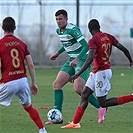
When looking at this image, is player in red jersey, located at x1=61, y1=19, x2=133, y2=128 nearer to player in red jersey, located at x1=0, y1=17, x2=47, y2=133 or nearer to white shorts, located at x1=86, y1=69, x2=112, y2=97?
white shorts, located at x1=86, y1=69, x2=112, y2=97

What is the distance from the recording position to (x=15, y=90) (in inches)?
366

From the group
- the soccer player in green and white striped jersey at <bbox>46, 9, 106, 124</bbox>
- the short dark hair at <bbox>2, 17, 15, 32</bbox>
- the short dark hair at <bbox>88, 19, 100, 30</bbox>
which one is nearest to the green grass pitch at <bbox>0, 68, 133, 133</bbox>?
the soccer player in green and white striped jersey at <bbox>46, 9, 106, 124</bbox>

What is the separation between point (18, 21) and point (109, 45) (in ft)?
83.6

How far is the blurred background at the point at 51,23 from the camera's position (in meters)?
35.4

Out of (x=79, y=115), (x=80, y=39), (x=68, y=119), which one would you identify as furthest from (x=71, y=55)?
(x=79, y=115)

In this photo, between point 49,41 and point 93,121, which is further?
point 49,41

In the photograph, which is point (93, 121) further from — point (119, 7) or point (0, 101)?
point (119, 7)

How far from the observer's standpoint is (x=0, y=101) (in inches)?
373

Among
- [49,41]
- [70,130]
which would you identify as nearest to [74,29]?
[70,130]

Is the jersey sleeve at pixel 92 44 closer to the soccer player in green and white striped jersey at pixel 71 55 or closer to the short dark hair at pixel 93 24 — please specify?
the short dark hair at pixel 93 24

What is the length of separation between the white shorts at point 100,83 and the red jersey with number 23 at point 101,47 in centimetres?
9

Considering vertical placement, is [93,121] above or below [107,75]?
below

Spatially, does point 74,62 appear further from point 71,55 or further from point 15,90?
point 15,90

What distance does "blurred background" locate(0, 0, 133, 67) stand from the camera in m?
35.4
